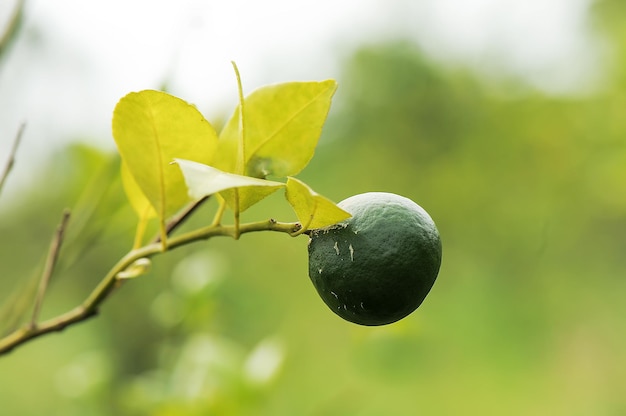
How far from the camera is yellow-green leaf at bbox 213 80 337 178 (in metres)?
→ 0.40

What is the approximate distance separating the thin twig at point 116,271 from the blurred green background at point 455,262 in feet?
6.89

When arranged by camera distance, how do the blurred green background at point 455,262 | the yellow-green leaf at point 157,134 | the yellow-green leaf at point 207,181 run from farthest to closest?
the blurred green background at point 455,262 → the yellow-green leaf at point 157,134 → the yellow-green leaf at point 207,181

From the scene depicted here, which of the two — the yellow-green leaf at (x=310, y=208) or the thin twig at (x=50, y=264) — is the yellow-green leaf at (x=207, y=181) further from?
the thin twig at (x=50, y=264)

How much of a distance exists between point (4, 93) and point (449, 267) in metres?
4.79

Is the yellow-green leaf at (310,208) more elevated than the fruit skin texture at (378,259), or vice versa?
the yellow-green leaf at (310,208)

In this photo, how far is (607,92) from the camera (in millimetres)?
3324

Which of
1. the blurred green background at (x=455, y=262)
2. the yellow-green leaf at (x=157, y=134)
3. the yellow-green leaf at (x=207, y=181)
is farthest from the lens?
the blurred green background at (x=455, y=262)

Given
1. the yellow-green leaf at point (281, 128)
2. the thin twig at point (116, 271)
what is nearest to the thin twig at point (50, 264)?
the thin twig at point (116, 271)

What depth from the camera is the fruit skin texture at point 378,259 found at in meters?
0.36

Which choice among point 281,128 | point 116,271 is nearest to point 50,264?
point 116,271

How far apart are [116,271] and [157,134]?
0.30 feet

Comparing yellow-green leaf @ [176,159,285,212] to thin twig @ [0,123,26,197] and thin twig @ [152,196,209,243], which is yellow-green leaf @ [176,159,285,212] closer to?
thin twig @ [152,196,209,243]

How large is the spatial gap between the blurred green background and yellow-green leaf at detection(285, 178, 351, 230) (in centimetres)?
225

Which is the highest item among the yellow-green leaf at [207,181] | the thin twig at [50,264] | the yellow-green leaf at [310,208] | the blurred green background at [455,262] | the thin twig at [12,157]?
the yellow-green leaf at [207,181]
